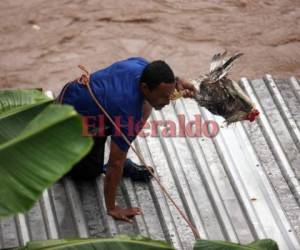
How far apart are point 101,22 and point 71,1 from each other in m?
0.58

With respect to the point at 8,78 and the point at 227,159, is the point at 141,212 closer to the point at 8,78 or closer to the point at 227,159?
the point at 227,159

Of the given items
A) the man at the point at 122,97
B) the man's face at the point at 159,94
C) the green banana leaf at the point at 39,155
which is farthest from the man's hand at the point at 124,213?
the green banana leaf at the point at 39,155

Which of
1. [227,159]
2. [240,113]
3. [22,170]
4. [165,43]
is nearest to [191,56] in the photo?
[165,43]

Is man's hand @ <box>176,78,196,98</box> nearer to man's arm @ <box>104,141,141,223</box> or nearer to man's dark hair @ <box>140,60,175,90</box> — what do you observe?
man's dark hair @ <box>140,60,175,90</box>

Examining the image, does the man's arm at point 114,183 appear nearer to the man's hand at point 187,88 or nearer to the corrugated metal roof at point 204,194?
the corrugated metal roof at point 204,194

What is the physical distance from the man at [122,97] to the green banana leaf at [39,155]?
144 cm

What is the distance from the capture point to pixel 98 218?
5.38m

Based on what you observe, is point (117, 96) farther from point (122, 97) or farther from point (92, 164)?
point (92, 164)

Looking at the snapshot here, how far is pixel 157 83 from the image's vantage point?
15.3 ft

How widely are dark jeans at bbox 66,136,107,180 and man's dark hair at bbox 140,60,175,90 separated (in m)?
0.81

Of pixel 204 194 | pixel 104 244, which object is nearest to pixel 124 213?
pixel 204 194

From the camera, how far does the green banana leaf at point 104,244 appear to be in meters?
3.86

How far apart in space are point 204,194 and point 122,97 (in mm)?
1239

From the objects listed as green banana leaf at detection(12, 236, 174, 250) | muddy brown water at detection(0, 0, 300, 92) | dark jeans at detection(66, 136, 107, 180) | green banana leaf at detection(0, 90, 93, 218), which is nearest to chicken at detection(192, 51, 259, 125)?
dark jeans at detection(66, 136, 107, 180)
